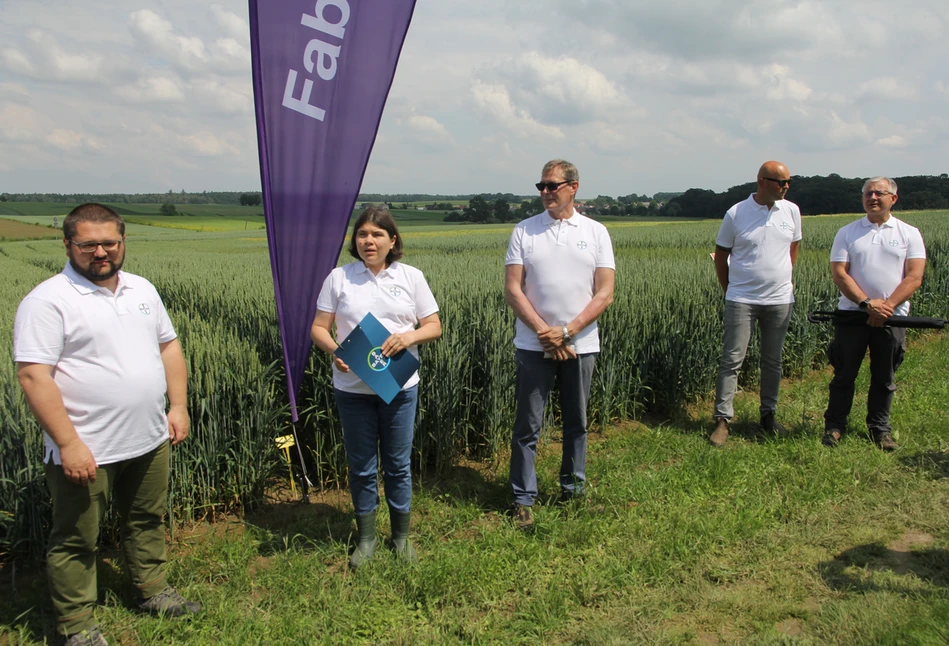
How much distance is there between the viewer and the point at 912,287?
470cm

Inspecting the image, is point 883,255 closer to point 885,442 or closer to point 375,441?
point 885,442

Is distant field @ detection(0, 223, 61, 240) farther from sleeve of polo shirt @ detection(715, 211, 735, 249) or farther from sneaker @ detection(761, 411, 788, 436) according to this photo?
sneaker @ detection(761, 411, 788, 436)

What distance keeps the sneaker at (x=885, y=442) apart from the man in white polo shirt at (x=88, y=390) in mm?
4853

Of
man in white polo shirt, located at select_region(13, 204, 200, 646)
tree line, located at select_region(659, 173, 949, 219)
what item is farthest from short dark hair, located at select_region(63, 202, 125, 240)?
tree line, located at select_region(659, 173, 949, 219)

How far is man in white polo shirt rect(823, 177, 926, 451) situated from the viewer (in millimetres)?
4734

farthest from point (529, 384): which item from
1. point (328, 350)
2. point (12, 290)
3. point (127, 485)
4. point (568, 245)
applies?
point (12, 290)

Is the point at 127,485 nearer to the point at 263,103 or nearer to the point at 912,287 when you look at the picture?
the point at 263,103

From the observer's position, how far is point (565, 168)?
363cm

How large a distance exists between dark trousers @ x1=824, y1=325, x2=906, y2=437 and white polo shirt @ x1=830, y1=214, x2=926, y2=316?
21 cm

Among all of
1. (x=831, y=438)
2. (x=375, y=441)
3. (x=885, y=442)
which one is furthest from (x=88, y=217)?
(x=885, y=442)

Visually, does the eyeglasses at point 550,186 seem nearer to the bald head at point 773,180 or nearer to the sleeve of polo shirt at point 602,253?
the sleeve of polo shirt at point 602,253

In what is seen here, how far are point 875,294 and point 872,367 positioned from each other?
0.61m

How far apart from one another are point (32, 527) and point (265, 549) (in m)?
1.08

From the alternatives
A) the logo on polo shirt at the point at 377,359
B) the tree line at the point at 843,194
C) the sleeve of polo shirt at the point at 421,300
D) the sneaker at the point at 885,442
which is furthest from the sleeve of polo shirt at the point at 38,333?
the tree line at the point at 843,194
